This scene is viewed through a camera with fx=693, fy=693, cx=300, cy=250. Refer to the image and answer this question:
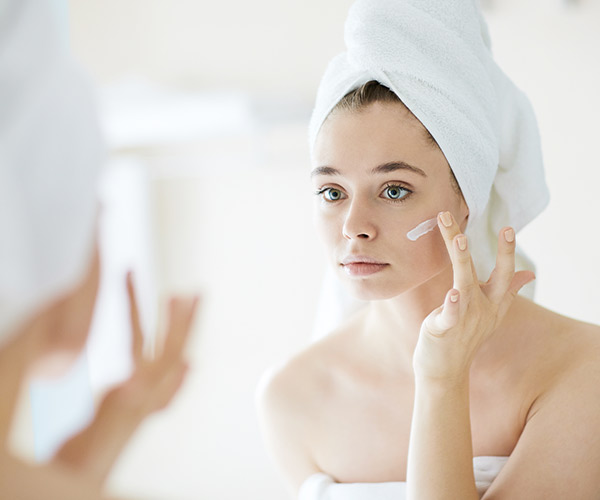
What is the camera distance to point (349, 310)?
4.33 feet

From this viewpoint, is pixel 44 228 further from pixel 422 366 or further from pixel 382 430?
pixel 382 430

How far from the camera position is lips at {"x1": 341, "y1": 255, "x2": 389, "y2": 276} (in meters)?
0.98

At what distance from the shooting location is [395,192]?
97 cm

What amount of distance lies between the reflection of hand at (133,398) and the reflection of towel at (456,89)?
1.81ft

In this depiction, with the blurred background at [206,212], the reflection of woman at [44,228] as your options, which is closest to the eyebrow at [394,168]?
the reflection of woman at [44,228]

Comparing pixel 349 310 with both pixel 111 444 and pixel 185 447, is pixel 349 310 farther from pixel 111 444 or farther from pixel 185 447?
pixel 185 447

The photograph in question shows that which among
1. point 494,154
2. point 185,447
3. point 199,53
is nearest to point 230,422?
point 185,447

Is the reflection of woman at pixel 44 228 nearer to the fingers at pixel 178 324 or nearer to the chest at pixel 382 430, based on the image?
the fingers at pixel 178 324

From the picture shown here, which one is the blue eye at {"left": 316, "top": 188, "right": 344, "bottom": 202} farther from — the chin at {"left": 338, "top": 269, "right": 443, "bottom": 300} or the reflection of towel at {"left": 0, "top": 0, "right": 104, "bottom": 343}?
the reflection of towel at {"left": 0, "top": 0, "right": 104, "bottom": 343}

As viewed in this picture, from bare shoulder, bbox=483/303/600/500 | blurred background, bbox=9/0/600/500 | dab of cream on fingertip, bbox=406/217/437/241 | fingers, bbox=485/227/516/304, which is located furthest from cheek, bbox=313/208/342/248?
blurred background, bbox=9/0/600/500

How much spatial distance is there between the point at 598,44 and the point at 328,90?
65 cm

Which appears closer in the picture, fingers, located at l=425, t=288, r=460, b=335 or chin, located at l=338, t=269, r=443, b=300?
fingers, located at l=425, t=288, r=460, b=335

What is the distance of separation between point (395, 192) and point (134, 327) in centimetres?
53

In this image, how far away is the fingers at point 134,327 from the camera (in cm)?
53
